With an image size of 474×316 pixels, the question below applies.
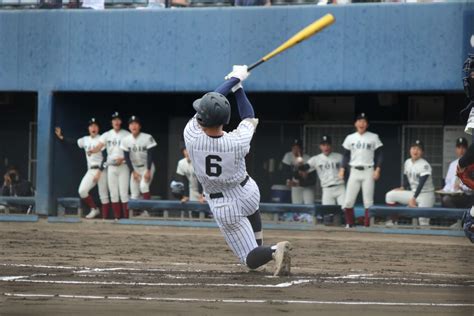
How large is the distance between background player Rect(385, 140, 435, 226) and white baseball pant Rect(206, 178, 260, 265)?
737 cm

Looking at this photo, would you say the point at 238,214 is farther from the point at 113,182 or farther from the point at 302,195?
the point at 113,182

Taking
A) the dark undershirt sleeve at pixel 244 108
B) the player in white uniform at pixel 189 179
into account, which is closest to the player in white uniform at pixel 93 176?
the player in white uniform at pixel 189 179

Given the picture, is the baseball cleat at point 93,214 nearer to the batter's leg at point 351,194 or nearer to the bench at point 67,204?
the bench at point 67,204

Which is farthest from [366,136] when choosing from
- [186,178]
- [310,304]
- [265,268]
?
[310,304]

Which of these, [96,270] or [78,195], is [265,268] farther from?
[78,195]

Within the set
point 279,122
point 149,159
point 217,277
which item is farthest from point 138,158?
point 217,277

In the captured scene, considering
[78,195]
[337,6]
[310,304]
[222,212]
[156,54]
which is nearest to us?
[310,304]

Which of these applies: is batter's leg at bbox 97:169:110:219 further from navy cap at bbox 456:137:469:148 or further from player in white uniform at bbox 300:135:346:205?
navy cap at bbox 456:137:469:148

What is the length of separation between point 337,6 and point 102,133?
5.02 metres

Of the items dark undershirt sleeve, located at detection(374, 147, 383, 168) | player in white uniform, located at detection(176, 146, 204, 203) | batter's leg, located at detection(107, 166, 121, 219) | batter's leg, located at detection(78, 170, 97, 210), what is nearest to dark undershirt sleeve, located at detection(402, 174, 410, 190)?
dark undershirt sleeve, located at detection(374, 147, 383, 168)

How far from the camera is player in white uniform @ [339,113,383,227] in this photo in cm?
1627

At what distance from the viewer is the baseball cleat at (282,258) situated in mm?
8500

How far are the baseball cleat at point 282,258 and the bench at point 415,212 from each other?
264 inches

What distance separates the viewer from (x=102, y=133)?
63.1 ft
